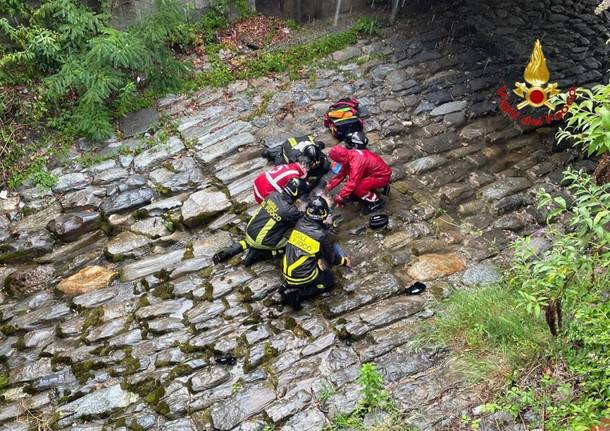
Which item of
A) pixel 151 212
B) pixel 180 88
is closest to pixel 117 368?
pixel 151 212

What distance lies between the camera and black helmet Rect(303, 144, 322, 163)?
26.5 ft

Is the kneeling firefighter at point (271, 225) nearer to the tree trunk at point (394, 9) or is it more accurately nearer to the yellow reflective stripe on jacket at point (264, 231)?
the yellow reflective stripe on jacket at point (264, 231)

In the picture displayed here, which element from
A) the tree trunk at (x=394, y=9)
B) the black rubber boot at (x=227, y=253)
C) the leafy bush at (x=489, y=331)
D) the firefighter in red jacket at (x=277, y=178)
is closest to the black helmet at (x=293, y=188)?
the firefighter in red jacket at (x=277, y=178)

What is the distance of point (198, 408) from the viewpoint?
5.98 m

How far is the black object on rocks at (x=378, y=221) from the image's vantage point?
8.06 metres

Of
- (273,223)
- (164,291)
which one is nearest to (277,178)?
(273,223)

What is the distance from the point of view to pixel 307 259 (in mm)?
6746

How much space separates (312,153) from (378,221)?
1.38 meters

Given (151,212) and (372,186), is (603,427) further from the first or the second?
(151,212)

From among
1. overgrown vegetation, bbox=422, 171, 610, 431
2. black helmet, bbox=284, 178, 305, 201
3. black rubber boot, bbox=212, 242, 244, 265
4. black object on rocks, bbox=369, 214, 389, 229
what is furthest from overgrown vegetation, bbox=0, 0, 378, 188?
overgrown vegetation, bbox=422, 171, 610, 431

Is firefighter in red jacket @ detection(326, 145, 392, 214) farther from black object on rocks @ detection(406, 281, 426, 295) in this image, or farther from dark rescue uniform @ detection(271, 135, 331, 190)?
black object on rocks @ detection(406, 281, 426, 295)

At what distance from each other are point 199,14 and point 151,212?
5.19 meters

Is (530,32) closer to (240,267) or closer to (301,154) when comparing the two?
(301,154)

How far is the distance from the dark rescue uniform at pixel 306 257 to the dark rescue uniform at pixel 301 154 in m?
1.55
